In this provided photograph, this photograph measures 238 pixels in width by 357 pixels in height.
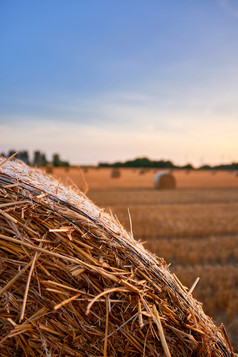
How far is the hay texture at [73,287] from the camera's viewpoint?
1.80m

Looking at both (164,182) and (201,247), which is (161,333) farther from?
(164,182)

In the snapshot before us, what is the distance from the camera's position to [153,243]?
7.07 metres

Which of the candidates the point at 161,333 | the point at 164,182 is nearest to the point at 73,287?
Answer: the point at 161,333

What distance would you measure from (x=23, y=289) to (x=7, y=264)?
199mm

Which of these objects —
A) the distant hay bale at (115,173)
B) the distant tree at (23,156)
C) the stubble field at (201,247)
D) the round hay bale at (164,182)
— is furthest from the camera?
the distant hay bale at (115,173)

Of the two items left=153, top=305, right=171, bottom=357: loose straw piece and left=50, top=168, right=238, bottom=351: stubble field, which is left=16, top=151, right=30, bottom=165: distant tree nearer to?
left=50, top=168, right=238, bottom=351: stubble field

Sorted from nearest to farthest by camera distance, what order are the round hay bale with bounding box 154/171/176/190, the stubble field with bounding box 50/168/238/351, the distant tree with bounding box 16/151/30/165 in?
the distant tree with bounding box 16/151/30/165, the stubble field with bounding box 50/168/238/351, the round hay bale with bounding box 154/171/176/190

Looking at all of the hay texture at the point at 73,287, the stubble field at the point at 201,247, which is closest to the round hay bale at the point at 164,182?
the stubble field at the point at 201,247

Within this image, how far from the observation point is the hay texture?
5.91ft

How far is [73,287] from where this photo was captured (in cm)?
185

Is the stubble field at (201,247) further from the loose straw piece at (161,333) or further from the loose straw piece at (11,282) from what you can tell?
the loose straw piece at (11,282)

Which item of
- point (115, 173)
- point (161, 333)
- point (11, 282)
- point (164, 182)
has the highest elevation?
point (11, 282)

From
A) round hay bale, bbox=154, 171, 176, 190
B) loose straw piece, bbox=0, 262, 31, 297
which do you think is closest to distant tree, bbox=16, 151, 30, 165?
loose straw piece, bbox=0, 262, 31, 297

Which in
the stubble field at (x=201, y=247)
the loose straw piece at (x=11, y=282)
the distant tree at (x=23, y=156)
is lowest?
the stubble field at (x=201, y=247)
